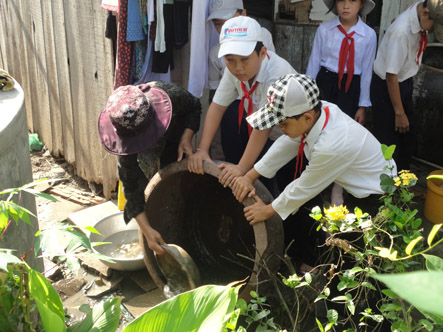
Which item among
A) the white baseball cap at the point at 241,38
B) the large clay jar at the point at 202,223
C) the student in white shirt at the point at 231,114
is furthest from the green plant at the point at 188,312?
the student in white shirt at the point at 231,114

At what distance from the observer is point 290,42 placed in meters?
5.13

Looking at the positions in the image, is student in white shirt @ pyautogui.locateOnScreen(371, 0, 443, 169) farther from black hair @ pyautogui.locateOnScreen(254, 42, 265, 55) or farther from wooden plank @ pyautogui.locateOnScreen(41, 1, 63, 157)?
wooden plank @ pyautogui.locateOnScreen(41, 1, 63, 157)

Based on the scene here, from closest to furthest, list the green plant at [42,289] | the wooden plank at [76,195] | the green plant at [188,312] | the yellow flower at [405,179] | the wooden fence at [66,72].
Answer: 1. the green plant at [188,312]
2. the green plant at [42,289]
3. the yellow flower at [405,179]
4. the wooden fence at [66,72]
5. the wooden plank at [76,195]

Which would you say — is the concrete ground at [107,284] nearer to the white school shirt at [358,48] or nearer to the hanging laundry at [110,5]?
the white school shirt at [358,48]

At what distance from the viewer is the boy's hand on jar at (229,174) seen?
10.2 ft

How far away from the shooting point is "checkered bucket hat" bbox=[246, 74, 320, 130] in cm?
256

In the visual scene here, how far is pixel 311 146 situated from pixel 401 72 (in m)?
1.85

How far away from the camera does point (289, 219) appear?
344 centimetres

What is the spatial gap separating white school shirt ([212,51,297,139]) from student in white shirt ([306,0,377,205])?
69cm

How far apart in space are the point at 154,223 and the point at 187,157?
2.38 feet

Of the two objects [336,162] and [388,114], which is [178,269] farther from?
[388,114]

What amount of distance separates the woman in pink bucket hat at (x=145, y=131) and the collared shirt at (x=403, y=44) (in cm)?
169

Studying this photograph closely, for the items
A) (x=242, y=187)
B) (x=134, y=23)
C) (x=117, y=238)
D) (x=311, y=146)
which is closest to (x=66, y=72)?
(x=134, y=23)

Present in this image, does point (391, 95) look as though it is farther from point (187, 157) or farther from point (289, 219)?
point (187, 157)
